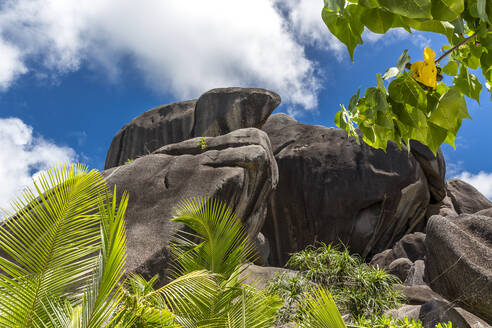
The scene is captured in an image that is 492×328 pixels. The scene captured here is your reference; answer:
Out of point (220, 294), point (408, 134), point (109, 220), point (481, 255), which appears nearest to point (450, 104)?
point (408, 134)

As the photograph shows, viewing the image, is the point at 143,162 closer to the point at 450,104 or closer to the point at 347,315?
the point at 347,315

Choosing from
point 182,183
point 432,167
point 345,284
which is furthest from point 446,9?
point 432,167

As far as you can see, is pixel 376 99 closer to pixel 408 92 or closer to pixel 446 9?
pixel 408 92

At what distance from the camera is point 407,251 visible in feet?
45.8

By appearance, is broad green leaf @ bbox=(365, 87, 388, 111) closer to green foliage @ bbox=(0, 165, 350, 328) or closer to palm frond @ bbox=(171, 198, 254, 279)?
green foliage @ bbox=(0, 165, 350, 328)

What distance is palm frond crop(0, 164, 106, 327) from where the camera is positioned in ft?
7.94

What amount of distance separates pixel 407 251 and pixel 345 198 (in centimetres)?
310

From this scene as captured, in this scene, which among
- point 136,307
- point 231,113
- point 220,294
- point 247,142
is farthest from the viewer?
point 231,113

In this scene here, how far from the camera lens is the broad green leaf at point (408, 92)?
39.0 inches

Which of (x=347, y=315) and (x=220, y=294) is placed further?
(x=347, y=315)

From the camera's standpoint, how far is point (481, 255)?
18.6 ft

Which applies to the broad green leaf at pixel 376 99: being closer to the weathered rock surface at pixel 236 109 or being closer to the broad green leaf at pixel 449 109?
the broad green leaf at pixel 449 109

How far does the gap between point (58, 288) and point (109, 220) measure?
672 mm

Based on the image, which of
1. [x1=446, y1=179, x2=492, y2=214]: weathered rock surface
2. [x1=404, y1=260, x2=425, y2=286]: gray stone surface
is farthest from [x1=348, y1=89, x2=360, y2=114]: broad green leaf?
[x1=446, y1=179, x2=492, y2=214]: weathered rock surface
